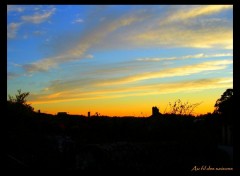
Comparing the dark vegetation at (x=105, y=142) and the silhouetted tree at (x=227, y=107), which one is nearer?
→ the silhouetted tree at (x=227, y=107)

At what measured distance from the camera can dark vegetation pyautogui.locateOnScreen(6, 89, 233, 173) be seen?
4.62 metres

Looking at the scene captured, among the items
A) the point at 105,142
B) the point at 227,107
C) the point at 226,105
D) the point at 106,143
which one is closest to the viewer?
the point at 106,143

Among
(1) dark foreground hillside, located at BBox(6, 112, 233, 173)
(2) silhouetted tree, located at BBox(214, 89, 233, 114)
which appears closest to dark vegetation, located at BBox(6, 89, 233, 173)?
(1) dark foreground hillside, located at BBox(6, 112, 233, 173)

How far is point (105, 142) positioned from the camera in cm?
619

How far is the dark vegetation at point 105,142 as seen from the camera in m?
4.62

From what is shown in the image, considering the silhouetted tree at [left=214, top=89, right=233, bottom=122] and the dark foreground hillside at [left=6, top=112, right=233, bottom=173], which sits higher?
the silhouetted tree at [left=214, top=89, right=233, bottom=122]

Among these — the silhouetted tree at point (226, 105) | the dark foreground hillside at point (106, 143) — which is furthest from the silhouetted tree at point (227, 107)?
the dark foreground hillside at point (106, 143)

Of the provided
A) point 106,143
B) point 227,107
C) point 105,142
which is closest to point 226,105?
point 227,107

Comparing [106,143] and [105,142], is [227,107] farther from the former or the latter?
[106,143]

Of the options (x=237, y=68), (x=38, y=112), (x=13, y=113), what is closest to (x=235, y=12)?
(x=237, y=68)

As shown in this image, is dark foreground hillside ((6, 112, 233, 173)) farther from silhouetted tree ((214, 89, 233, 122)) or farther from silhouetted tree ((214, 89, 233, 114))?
silhouetted tree ((214, 89, 233, 114))

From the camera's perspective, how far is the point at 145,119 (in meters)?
8.02

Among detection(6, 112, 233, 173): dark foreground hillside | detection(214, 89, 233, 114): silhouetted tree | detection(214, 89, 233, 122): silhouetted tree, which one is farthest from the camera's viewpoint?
detection(214, 89, 233, 114): silhouetted tree

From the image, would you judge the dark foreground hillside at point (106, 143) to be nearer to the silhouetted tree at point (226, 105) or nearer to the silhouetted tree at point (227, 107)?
the silhouetted tree at point (227, 107)
